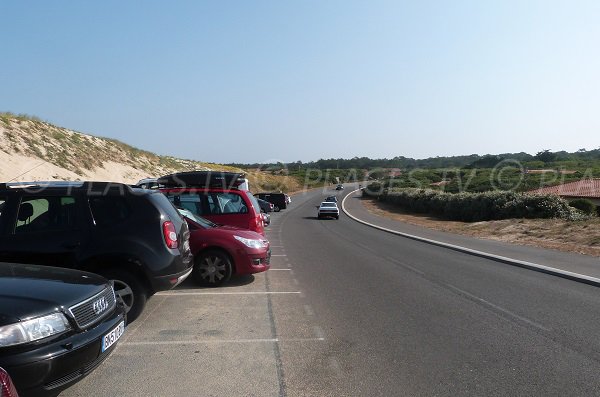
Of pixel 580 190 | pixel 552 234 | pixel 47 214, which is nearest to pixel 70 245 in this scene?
pixel 47 214

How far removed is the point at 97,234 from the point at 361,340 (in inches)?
136

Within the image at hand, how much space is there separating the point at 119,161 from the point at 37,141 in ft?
36.4

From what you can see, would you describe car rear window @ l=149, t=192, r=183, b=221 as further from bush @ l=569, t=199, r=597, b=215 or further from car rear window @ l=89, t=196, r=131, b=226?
bush @ l=569, t=199, r=597, b=215

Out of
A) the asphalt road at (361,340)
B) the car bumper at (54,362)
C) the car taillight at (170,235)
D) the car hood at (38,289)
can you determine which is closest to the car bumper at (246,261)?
the asphalt road at (361,340)

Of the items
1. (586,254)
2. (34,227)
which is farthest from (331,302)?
(586,254)

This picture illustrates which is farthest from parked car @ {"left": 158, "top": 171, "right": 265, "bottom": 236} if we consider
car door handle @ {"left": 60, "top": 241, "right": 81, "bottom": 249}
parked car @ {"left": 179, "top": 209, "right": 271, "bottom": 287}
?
car door handle @ {"left": 60, "top": 241, "right": 81, "bottom": 249}

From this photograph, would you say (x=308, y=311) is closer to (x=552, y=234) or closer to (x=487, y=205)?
(x=552, y=234)

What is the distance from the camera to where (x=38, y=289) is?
169 inches

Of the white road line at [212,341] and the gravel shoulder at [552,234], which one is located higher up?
the white road line at [212,341]

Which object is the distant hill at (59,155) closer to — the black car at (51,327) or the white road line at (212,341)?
the white road line at (212,341)

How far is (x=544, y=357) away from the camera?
5500 millimetres

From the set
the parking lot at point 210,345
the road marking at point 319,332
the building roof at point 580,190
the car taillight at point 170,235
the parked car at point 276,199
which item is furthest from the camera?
the parked car at point 276,199

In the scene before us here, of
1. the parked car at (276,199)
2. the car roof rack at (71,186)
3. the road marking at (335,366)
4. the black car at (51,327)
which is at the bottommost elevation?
the parked car at (276,199)

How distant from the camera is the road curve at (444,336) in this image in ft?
15.7
